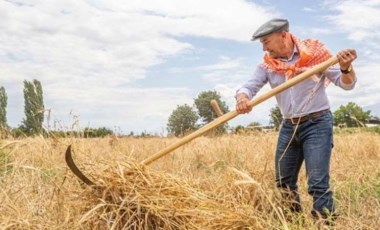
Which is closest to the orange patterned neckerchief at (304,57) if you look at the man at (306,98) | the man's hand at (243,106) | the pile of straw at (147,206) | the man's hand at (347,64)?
the man at (306,98)

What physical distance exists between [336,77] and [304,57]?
11.0 inches

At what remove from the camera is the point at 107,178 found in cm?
340

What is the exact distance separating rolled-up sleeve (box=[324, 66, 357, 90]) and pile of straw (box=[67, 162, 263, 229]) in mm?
1195

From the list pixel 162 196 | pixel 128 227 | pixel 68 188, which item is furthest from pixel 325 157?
pixel 68 188

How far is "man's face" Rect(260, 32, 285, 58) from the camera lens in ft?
13.0

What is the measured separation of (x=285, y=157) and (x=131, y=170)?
141 centimetres

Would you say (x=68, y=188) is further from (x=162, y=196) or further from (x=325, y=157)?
(x=325, y=157)

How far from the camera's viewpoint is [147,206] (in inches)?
128

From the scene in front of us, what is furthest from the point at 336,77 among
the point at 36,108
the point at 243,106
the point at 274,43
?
the point at 36,108

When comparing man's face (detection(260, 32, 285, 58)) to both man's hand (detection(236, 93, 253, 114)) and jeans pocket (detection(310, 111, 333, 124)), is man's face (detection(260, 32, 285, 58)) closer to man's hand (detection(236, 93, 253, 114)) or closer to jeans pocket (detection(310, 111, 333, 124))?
man's hand (detection(236, 93, 253, 114))

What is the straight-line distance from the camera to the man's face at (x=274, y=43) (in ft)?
13.0

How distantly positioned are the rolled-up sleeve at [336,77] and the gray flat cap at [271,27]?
0.46m

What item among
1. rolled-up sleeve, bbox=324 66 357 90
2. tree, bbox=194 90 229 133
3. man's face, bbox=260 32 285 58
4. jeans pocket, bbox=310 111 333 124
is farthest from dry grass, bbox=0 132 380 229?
tree, bbox=194 90 229 133

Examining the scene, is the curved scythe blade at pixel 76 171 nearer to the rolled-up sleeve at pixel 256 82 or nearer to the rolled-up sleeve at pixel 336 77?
the rolled-up sleeve at pixel 256 82
